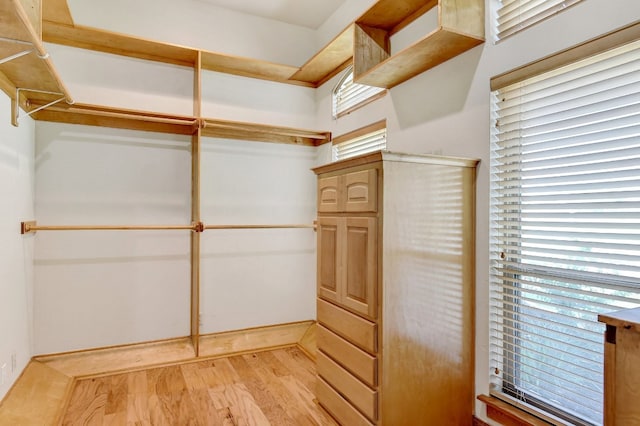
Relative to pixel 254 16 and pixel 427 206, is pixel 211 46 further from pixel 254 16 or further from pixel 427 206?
pixel 427 206

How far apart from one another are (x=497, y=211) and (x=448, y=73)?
3.04 ft

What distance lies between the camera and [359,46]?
2721 millimetres

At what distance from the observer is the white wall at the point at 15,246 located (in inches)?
90.0

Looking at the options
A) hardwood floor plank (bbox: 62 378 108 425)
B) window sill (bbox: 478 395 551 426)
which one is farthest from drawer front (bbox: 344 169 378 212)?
hardwood floor plank (bbox: 62 378 108 425)

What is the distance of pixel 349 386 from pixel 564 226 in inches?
55.2

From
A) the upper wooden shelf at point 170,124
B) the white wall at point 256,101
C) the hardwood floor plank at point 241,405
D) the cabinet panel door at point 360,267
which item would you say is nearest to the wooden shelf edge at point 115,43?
the white wall at point 256,101

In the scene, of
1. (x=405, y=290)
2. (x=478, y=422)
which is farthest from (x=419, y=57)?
(x=478, y=422)

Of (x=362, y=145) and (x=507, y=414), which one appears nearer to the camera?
(x=507, y=414)

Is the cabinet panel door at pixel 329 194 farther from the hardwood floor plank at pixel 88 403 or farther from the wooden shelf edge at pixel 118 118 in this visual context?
the hardwood floor plank at pixel 88 403

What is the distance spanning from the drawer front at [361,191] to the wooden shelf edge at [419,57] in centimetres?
81

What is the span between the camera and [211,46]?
362 centimetres

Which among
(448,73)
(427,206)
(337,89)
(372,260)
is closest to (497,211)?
(427,206)

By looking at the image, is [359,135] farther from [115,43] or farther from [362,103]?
[115,43]

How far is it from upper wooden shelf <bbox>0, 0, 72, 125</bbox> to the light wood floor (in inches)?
76.5
